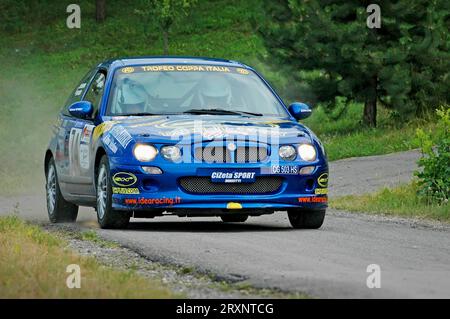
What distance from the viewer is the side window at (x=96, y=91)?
14.8 meters

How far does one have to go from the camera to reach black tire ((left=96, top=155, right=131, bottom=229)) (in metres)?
13.6

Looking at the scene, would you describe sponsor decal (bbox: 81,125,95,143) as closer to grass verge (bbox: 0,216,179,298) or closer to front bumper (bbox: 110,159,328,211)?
front bumper (bbox: 110,159,328,211)

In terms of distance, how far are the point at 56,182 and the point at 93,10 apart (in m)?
46.4

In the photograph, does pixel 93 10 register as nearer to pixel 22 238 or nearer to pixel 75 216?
pixel 75 216

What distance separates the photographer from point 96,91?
15133 mm

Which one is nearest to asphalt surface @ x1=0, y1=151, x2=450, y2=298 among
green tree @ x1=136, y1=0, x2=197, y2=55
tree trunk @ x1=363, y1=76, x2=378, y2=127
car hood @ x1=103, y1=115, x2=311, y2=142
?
car hood @ x1=103, y1=115, x2=311, y2=142

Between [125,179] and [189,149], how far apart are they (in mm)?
667

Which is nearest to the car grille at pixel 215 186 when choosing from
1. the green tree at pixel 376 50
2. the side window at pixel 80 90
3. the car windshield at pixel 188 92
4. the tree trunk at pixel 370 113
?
the car windshield at pixel 188 92

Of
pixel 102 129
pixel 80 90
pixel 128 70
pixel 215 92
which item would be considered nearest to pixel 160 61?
pixel 128 70

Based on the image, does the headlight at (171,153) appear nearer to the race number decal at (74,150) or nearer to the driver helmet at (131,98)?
the driver helmet at (131,98)
